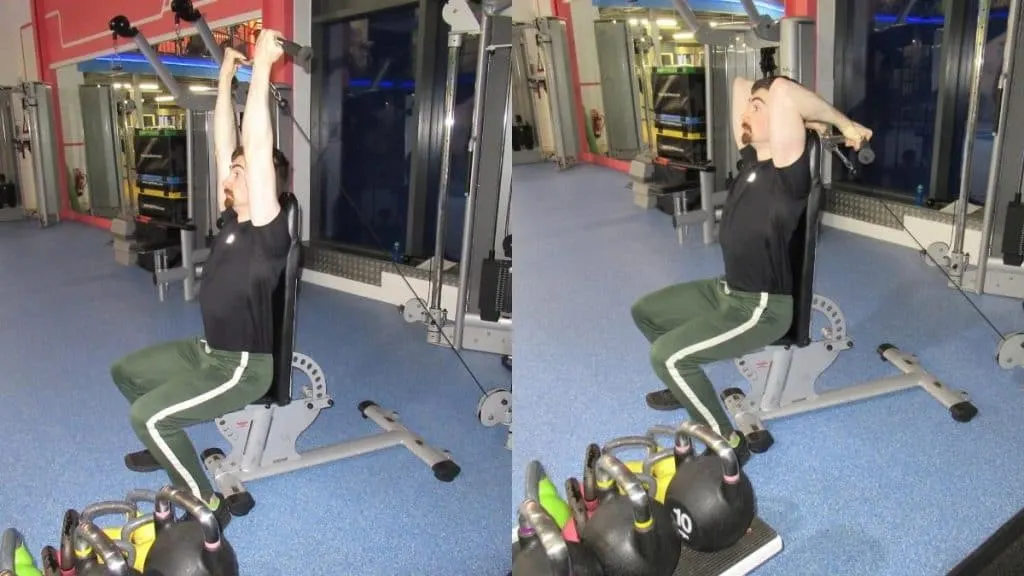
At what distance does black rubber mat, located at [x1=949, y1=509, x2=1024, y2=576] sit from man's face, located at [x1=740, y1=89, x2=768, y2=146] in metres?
1.27

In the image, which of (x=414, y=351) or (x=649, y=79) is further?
(x=414, y=351)

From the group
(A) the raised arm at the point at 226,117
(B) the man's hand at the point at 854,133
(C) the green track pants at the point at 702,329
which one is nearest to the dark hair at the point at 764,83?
(B) the man's hand at the point at 854,133

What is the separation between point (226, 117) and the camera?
211 centimetres

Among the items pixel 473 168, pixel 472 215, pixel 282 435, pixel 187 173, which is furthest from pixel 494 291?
pixel 187 173

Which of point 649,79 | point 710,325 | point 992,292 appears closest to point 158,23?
point 649,79

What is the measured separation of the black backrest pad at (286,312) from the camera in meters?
2.08

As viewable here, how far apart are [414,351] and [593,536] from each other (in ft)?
5.32

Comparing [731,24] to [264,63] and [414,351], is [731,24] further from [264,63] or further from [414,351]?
Result: [414,351]

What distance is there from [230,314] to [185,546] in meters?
0.72

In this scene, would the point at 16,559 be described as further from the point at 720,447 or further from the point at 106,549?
the point at 720,447

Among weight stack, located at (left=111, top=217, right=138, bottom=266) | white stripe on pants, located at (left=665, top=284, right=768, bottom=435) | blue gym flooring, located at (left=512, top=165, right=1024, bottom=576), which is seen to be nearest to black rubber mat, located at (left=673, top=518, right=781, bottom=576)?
blue gym flooring, located at (left=512, top=165, right=1024, bottom=576)

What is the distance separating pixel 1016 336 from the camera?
2.98 meters

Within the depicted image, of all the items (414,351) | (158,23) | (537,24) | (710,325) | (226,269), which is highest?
(158,23)

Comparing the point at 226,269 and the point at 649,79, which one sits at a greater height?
the point at 649,79
